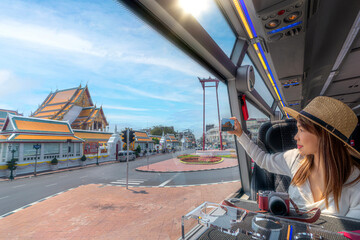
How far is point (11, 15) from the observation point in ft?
3.33

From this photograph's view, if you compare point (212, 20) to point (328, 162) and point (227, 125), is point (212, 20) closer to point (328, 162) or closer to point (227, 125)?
point (227, 125)

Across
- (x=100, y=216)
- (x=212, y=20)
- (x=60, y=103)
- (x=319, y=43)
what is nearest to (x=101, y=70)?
(x=212, y=20)

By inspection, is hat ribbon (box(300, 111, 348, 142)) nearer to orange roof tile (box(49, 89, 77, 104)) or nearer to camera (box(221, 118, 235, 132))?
A: camera (box(221, 118, 235, 132))

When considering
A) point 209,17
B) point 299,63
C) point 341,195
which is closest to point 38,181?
point 209,17

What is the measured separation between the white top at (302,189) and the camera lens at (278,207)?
0.93 ft

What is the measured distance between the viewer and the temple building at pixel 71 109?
373 centimetres

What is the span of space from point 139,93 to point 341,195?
2.12 metres

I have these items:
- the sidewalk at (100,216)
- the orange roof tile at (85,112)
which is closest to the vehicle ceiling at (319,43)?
the sidewalk at (100,216)

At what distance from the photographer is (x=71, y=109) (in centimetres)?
386

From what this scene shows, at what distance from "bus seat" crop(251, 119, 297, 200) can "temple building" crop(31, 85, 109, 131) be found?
3715mm

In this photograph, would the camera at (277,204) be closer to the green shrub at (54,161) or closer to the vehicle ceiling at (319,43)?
the vehicle ceiling at (319,43)

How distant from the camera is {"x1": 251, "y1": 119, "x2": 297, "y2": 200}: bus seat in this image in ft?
4.12

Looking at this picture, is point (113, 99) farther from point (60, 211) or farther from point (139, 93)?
point (60, 211)

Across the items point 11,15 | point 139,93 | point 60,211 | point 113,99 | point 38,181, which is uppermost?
point 11,15
